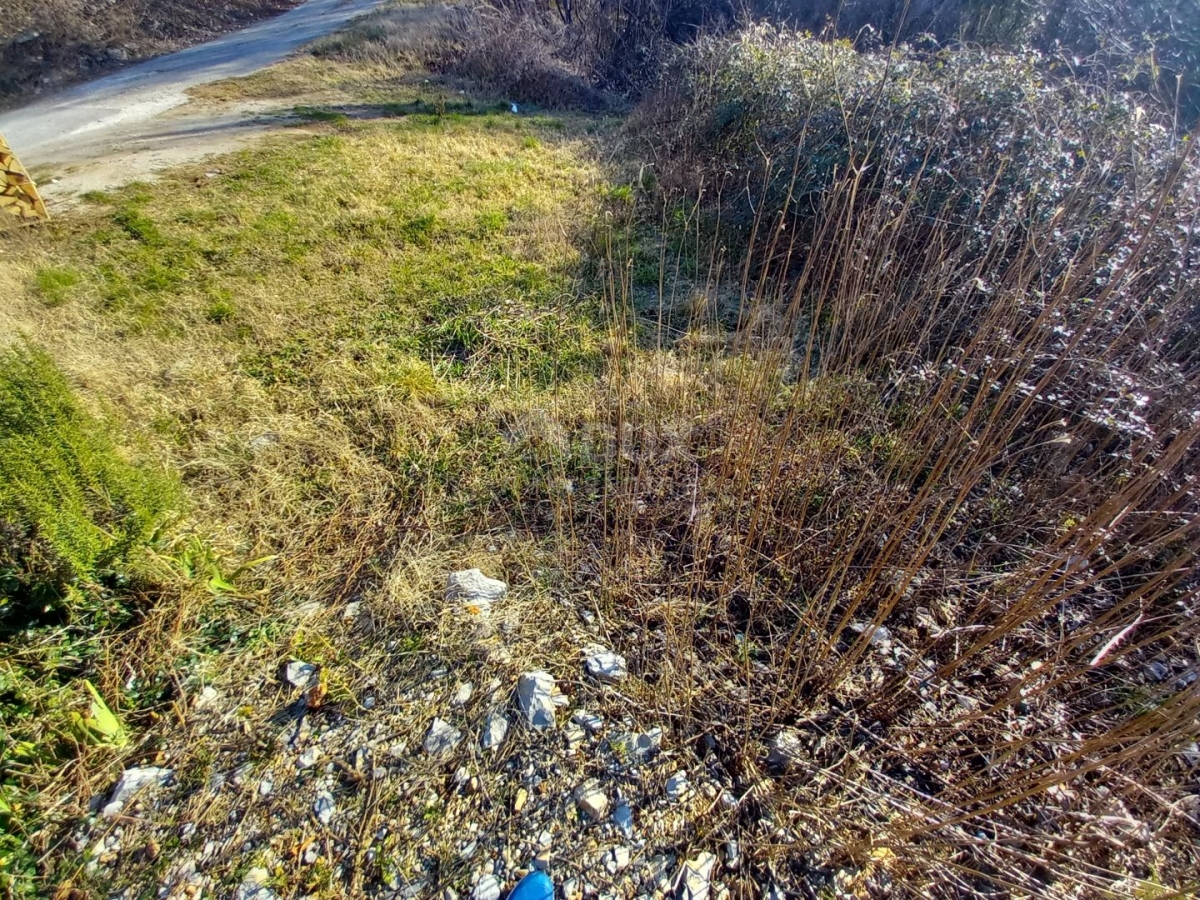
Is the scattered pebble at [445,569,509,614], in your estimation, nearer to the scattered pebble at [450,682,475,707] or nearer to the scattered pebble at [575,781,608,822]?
the scattered pebble at [450,682,475,707]

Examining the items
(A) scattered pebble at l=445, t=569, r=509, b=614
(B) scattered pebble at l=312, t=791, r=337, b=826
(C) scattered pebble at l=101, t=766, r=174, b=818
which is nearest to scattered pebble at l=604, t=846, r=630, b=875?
(B) scattered pebble at l=312, t=791, r=337, b=826

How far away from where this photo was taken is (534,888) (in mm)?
1516

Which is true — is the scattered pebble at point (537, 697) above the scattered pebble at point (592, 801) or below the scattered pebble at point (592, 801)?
above

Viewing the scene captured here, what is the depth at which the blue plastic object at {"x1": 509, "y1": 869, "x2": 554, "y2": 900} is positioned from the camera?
1.50m

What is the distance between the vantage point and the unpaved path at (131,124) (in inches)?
231

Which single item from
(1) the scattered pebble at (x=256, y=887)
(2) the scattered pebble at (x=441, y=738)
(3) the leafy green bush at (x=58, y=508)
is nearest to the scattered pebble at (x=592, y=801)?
(2) the scattered pebble at (x=441, y=738)

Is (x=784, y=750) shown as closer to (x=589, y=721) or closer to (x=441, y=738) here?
(x=589, y=721)

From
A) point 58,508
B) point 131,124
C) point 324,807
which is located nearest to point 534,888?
point 324,807

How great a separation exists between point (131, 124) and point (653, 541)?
28.2 ft

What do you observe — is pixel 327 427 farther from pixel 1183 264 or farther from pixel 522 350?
pixel 1183 264

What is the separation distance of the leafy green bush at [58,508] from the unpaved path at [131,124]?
4.66 metres

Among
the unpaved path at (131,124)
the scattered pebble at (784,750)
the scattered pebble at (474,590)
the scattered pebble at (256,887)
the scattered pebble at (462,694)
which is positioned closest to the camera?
the scattered pebble at (256,887)

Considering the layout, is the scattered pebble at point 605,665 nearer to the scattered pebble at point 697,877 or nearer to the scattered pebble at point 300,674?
the scattered pebble at point 697,877

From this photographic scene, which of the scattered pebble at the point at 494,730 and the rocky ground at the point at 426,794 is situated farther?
the scattered pebble at the point at 494,730
